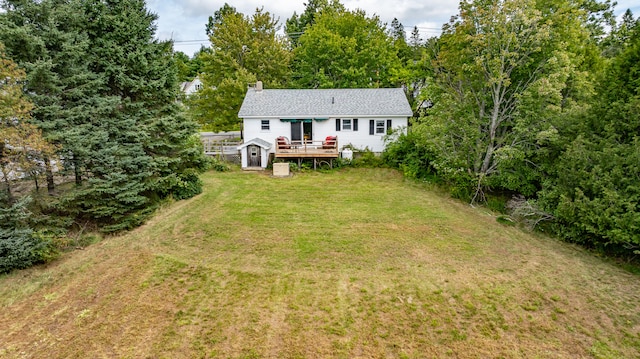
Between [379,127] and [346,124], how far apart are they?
Result: 2.20 meters

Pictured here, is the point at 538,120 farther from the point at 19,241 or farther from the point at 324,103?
the point at 19,241

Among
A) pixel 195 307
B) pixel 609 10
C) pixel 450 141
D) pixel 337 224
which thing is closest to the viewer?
pixel 195 307

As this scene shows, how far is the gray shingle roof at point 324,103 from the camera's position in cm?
2150

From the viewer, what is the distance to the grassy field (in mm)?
6094

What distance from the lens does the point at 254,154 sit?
67.6ft

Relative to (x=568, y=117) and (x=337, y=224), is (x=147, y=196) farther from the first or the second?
(x=568, y=117)

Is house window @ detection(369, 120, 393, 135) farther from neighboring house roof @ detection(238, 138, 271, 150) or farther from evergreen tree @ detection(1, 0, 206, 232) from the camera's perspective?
evergreen tree @ detection(1, 0, 206, 232)

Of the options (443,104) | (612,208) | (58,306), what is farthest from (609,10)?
(58,306)

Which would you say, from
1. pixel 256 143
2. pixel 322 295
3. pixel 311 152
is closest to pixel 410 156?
pixel 311 152

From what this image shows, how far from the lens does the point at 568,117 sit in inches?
483

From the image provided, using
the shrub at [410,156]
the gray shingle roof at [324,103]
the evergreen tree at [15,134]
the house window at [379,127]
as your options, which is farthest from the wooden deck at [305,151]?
the evergreen tree at [15,134]

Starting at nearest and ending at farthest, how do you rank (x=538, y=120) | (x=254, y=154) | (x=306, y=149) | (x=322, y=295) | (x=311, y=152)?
(x=322, y=295), (x=538, y=120), (x=311, y=152), (x=306, y=149), (x=254, y=154)

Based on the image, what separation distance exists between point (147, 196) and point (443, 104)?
46.8 feet

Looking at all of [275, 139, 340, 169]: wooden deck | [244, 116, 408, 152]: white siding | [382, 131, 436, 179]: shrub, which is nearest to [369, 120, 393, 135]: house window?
[244, 116, 408, 152]: white siding
